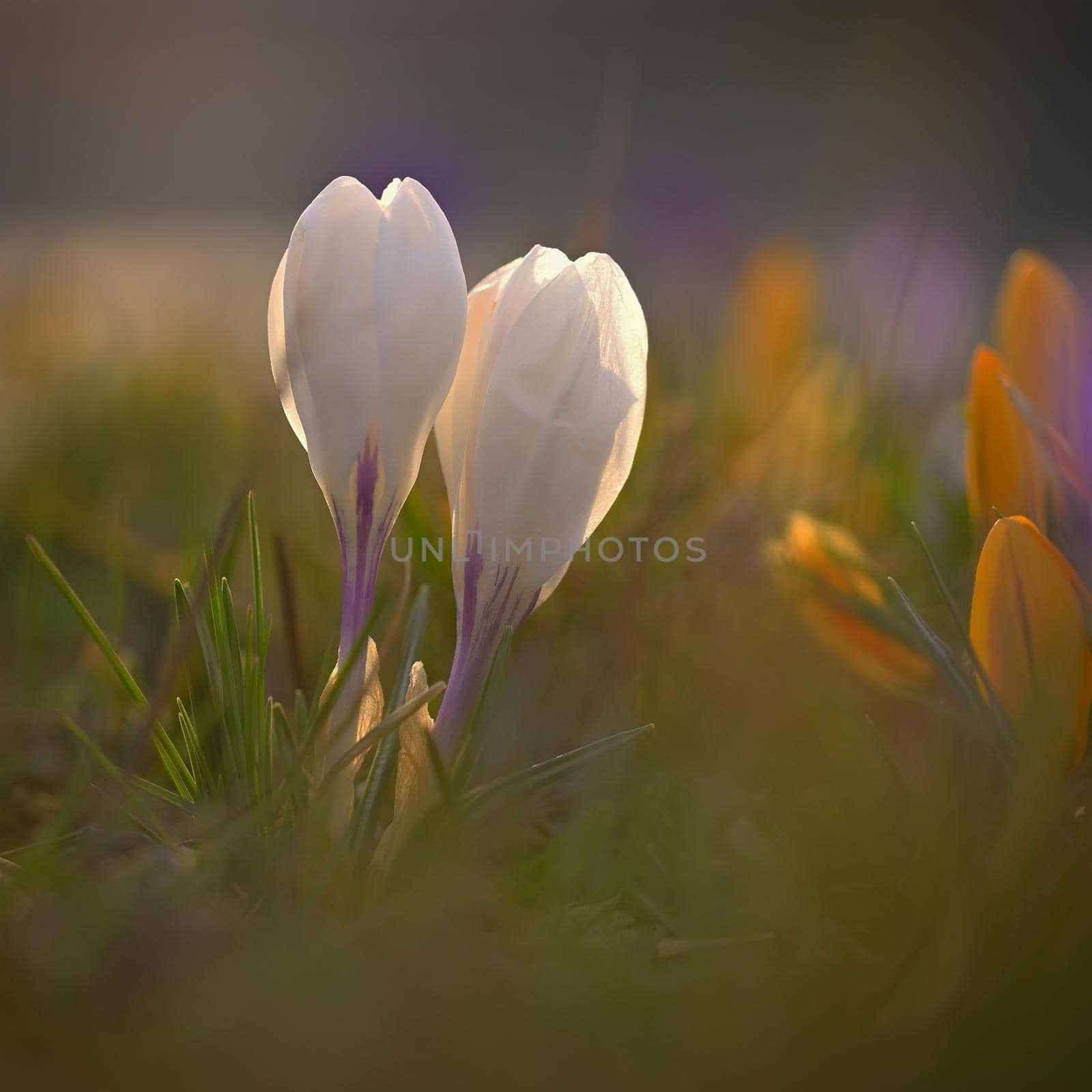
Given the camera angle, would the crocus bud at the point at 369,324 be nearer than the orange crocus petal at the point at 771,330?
Yes

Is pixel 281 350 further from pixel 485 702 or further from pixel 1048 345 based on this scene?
pixel 1048 345

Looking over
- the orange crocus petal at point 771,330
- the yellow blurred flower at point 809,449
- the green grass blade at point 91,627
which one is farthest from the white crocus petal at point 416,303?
the orange crocus petal at point 771,330

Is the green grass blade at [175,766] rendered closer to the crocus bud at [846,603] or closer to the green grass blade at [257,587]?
the green grass blade at [257,587]

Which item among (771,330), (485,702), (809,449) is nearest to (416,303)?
(485,702)

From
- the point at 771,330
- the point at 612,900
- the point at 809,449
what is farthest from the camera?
the point at 771,330

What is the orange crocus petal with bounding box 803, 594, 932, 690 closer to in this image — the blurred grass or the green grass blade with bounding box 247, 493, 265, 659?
the blurred grass

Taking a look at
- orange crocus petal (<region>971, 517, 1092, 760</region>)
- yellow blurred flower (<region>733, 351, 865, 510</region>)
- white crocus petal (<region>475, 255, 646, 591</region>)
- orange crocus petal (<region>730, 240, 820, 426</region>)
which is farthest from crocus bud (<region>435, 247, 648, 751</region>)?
orange crocus petal (<region>730, 240, 820, 426</region>)
